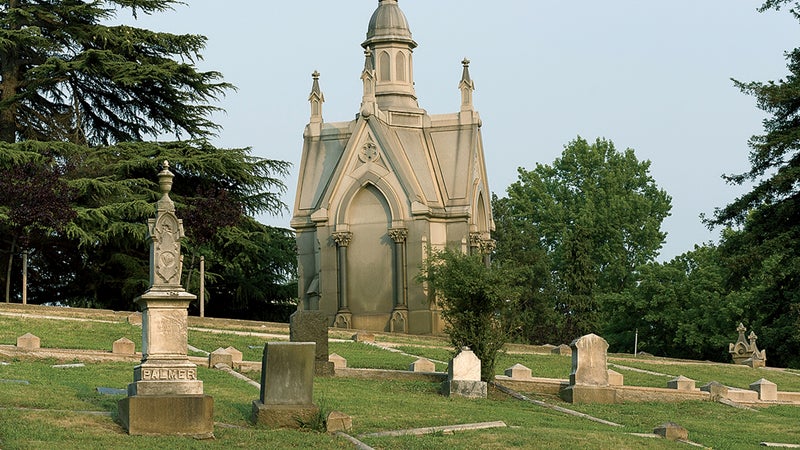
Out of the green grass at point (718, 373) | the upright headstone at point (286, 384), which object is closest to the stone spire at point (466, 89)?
the green grass at point (718, 373)

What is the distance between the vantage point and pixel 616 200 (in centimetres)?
7156

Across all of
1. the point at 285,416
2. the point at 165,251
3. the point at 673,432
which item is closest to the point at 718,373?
the point at 673,432

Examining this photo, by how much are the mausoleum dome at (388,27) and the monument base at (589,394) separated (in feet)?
70.0

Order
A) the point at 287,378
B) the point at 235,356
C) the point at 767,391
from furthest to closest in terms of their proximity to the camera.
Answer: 1. the point at 767,391
2. the point at 235,356
3. the point at 287,378

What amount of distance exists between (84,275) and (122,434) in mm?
27783

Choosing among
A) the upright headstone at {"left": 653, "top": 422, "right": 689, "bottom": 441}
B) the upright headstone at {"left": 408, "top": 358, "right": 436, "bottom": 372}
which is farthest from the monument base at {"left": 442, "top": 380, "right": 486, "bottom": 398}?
the upright headstone at {"left": 653, "top": 422, "right": 689, "bottom": 441}

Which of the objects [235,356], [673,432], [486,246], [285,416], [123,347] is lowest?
[673,432]

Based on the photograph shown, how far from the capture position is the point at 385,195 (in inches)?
1719

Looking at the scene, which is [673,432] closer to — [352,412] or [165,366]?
[352,412]

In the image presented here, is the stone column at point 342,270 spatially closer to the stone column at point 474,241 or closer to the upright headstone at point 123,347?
the stone column at point 474,241

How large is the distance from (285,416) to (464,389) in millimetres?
6589

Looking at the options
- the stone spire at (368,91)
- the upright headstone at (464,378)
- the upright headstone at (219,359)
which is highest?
the stone spire at (368,91)

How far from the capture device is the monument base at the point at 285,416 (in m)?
18.8

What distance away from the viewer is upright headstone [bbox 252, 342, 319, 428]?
18875mm
